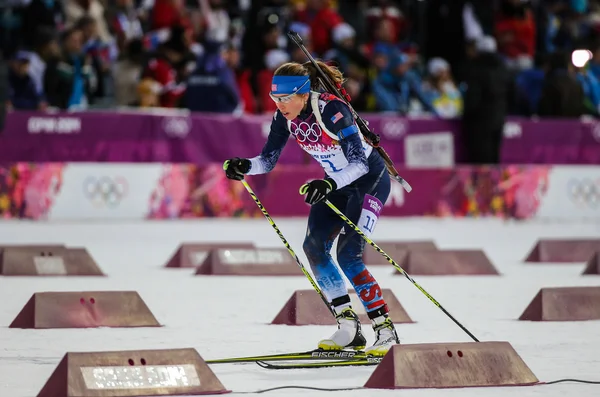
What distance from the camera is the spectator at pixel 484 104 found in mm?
23375

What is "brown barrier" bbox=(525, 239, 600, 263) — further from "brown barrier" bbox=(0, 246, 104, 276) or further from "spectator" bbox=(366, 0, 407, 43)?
"spectator" bbox=(366, 0, 407, 43)

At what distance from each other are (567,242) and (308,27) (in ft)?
26.9

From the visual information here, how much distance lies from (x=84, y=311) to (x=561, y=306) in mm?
3771

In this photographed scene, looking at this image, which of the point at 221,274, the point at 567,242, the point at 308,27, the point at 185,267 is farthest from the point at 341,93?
the point at 308,27

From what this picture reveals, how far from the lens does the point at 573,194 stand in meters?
23.7

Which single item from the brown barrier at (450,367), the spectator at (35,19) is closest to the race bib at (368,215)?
the brown barrier at (450,367)

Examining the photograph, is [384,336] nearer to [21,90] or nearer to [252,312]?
[252,312]

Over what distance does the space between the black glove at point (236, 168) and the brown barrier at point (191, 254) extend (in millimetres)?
6493

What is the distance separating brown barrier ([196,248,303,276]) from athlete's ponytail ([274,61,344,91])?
6.08 m

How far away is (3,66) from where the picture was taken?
18.6 m

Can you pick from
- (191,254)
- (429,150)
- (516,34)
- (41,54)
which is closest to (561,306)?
(191,254)

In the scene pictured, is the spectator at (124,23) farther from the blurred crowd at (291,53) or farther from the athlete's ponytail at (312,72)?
the athlete's ponytail at (312,72)

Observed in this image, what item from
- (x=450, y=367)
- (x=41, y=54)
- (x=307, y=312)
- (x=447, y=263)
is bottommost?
(x=450, y=367)

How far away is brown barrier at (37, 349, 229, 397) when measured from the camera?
22.2 feet
